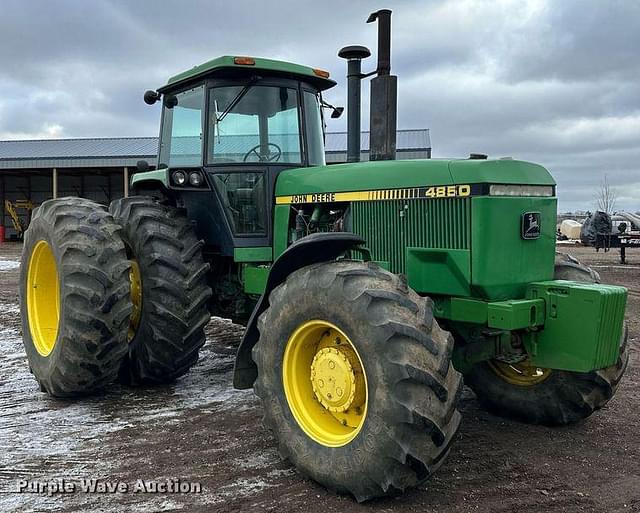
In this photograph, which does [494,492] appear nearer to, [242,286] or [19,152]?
[242,286]

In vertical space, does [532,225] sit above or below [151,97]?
below

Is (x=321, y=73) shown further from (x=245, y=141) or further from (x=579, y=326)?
(x=579, y=326)

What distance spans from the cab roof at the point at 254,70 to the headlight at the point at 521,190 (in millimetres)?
2339

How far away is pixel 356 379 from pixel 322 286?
575 millimetres

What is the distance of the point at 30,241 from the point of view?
596cm

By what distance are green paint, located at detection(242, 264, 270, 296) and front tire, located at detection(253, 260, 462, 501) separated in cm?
140

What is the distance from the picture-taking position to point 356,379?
367 centimetres

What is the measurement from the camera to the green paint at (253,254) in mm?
5492

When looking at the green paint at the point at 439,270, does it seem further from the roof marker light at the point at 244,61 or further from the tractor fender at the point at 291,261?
the roof marker light at the point at 244,61

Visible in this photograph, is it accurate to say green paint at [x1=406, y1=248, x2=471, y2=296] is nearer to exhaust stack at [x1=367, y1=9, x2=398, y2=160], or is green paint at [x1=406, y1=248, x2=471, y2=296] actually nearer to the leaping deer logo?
the leaping deer logo

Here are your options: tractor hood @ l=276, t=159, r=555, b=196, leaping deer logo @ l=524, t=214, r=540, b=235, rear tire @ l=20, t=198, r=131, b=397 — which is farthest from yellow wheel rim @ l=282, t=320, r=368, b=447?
rear tire @ l=20, t=198, r=131, b=397

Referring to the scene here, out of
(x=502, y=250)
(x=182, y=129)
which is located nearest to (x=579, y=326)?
(x=502, y=250)

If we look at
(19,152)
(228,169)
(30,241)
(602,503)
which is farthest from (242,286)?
(19,152)

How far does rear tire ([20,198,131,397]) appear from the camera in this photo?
5.04 m
